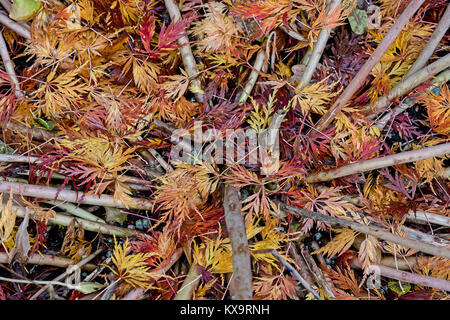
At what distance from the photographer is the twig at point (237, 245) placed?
33.3 inches

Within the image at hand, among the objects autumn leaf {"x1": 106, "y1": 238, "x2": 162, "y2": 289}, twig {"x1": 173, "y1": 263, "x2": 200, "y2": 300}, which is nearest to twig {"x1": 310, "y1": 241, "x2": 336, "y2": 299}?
twig {"x1": 173, "y1": 263, "x2": 200, "y2": 300}

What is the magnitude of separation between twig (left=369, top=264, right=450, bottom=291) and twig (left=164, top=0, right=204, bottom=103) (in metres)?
0.83

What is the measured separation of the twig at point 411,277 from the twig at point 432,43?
0.65m

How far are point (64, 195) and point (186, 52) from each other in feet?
1.99

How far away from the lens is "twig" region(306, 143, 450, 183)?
0.97m

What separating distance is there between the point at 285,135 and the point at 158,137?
43 centimetres

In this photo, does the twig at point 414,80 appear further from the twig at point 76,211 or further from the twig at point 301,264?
the twig at point 76,211

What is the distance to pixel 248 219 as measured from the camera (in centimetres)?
98

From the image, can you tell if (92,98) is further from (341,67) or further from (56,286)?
(341,67)

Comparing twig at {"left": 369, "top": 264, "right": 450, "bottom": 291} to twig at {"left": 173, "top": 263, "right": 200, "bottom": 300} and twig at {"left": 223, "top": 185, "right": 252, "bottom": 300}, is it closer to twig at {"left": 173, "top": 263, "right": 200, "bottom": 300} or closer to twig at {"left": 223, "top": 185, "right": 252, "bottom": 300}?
twig at {"left": 223, "top": 185, "right": 252, "bottom": 300}

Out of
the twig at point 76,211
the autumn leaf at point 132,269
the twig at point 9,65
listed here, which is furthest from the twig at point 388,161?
the twig at point 9,65

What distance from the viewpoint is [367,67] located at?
1.00 meters

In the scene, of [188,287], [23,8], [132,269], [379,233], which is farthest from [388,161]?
[23,8]
